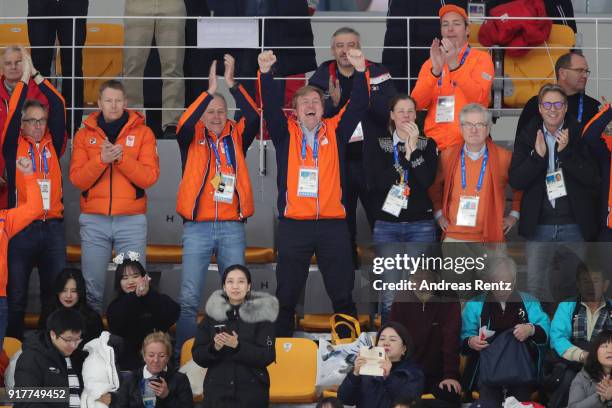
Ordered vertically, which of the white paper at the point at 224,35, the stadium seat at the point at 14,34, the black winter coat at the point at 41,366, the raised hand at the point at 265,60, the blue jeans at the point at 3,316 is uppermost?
the stadium seat at the point at 14,34

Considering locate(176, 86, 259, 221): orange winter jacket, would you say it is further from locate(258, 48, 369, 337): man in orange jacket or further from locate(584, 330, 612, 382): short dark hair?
locate(584, 330, 612, 382): short dark hair

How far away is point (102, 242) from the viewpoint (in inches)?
358

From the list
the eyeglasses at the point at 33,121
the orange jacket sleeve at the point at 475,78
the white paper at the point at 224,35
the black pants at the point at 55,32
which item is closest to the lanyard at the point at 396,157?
the orange jacket sleeve at the point at 475,78

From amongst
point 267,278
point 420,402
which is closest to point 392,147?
point 267,278

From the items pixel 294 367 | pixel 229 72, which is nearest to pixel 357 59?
pixel 229 72

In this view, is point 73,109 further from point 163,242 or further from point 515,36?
point 515,36

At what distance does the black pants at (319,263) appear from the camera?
28.5 ft

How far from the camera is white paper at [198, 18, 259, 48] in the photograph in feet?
33.1

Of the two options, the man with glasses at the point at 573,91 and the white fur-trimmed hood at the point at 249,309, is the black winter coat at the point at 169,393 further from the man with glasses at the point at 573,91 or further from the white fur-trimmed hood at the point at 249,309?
the man with glasses at the point at 573,91

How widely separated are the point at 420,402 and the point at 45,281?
272 centimetres

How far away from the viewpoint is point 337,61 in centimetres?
932

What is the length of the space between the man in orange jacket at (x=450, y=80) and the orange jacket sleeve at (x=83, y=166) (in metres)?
2.25

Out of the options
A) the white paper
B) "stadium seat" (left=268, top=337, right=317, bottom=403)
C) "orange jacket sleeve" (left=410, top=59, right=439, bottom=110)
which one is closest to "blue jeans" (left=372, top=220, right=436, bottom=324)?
"stadium seat" (left=268, top=337, right=317, bottom=403)

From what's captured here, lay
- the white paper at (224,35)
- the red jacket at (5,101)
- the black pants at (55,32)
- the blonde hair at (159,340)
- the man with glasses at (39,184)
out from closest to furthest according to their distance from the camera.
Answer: the blonde hair at (159,340)
the man with glasses at (39,184)
the red jacket at (5,101)
the white paper at (224,35)
the black pants at (55,32)
